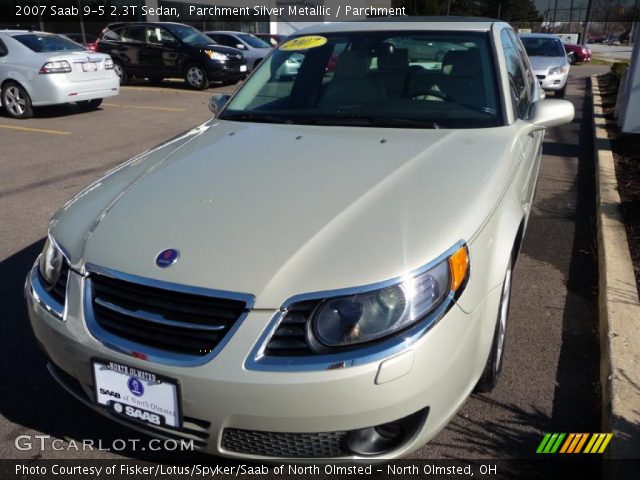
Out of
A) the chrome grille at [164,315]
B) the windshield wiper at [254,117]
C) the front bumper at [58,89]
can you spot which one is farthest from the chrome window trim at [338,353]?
the front bumper at [58,89]

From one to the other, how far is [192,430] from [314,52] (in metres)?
2.63

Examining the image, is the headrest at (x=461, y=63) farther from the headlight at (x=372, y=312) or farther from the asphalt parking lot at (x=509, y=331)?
the headlight at (x=372, y=312)

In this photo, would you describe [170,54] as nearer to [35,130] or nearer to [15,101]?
[15,101]

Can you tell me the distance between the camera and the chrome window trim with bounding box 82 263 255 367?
185 centimetres

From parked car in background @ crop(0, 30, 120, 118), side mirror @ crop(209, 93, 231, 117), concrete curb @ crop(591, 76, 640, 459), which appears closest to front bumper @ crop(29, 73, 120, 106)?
parked car in background @ crop(0, 30, 120, 118)

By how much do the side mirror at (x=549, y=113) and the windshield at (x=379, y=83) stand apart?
9.9 inches

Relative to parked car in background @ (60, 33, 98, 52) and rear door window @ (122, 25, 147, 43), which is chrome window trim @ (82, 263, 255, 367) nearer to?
rear door window @ (122, 25, 147, 43)

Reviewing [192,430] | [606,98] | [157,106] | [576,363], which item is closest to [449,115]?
[576,363]

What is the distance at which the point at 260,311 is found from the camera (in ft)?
6.05

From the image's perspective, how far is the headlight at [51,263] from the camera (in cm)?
229

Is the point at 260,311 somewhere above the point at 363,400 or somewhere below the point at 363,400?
above

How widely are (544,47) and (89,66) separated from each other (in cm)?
1040

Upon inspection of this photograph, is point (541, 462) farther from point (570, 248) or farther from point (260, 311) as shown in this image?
point (570, 248)

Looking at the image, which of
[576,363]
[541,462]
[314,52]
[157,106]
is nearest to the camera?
[541,462]
